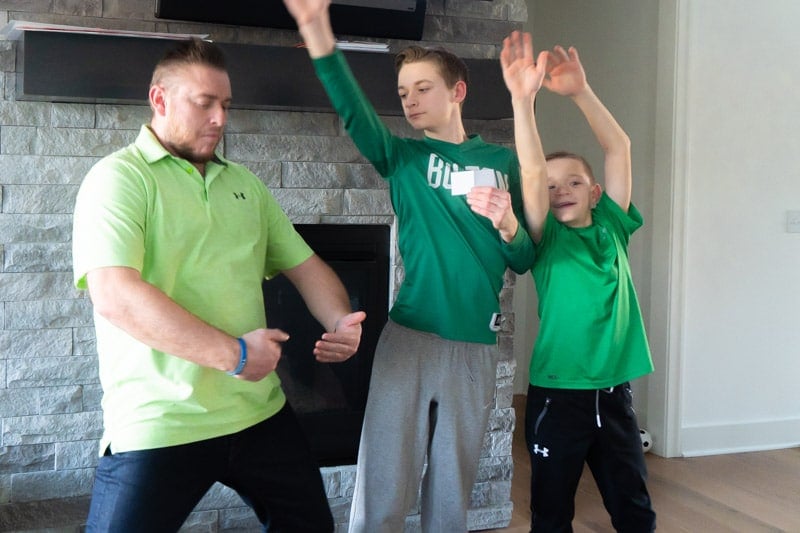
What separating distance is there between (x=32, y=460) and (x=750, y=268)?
287cm

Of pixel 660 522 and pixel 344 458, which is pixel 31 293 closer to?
pixel 344 458

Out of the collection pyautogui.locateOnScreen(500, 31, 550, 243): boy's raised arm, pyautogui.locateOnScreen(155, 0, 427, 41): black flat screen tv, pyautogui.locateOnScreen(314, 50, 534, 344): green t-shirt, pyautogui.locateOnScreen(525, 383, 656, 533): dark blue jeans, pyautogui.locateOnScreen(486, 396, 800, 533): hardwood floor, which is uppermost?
pyautogui.locateOnScreen(155, 0, 427, 41): black flat screen tv

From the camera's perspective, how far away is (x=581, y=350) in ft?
6.51

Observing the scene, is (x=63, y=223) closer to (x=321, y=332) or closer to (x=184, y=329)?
(x=321, y=332)

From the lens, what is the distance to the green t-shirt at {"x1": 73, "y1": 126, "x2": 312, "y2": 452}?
1425 millimetres

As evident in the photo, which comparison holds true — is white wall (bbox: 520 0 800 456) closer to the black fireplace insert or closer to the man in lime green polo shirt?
the black fireplace insert

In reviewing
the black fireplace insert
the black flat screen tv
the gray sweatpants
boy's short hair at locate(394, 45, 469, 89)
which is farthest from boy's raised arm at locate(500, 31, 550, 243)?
the black fireplace insert

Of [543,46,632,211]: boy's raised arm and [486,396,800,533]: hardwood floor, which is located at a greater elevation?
[543,46,632,211]: boy's raised arm

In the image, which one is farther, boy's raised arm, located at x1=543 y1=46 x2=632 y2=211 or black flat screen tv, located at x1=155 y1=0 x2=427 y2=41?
black flat screen tv, located at x1=155 y1=0 x2=427 y2=41

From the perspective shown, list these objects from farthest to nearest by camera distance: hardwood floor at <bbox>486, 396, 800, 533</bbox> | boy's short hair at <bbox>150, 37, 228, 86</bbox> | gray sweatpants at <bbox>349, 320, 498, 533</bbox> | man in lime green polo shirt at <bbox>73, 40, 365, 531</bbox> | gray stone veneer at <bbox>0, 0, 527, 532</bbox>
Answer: hardwood floor at <bbox>486, 396, 800, 533</bbox>, gray stone veneer at <bbox>0, 0, 527, 532</bbox>, gray sweatpants at <bbox>349, 320, 498, 533</bbox>, boy's short hair at <bbox>150, 37, 228, 86</bbox>, man in lime green polo shirt at <bbox>73, 40, 365, 531</bbox>

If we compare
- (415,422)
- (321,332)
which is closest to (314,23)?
(415,422)

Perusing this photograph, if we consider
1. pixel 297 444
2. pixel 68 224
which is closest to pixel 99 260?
pixel 297 444

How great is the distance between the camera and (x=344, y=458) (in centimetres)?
272

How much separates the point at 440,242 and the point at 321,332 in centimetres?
104
